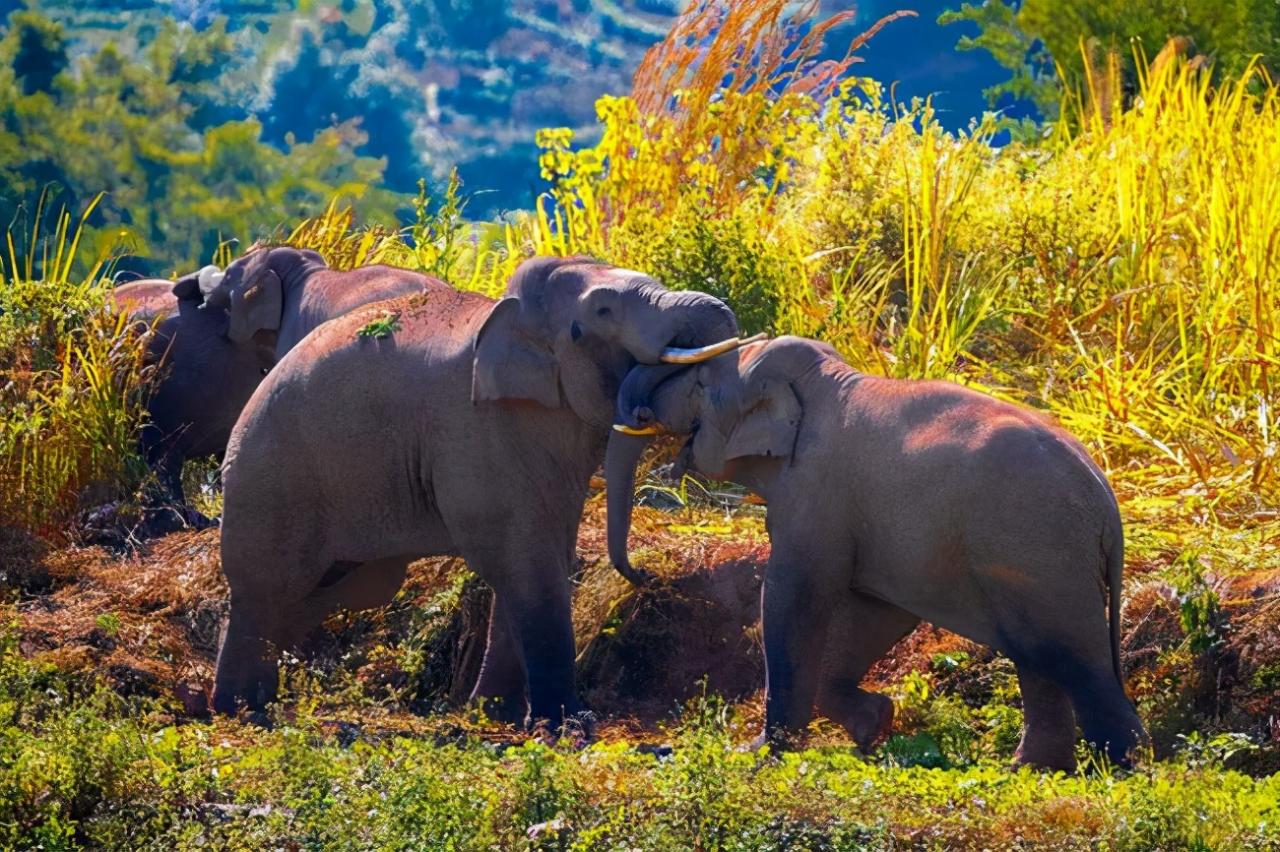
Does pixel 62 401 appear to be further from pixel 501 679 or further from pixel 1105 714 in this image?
pixel 1105 714

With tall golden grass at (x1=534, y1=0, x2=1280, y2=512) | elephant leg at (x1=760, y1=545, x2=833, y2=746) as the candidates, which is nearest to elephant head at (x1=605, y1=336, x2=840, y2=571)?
elephant leg at (x1=760, y1=545, x2=833, y2=746)

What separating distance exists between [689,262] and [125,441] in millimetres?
3363

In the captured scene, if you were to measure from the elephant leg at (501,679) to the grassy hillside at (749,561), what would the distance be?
34cm

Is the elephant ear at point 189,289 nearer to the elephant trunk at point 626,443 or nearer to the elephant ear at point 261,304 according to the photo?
the elephant ear at point 261,304

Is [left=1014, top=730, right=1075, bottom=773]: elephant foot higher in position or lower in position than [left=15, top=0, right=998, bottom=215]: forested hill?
higher

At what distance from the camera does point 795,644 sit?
9.55m

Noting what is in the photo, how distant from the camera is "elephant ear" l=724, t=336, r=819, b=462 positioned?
9797mm

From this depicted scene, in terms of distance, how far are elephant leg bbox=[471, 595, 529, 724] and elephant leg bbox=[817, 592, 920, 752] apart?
154cm

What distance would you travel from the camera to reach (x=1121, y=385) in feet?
40.5

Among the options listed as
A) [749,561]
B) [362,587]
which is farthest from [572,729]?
[749,561]

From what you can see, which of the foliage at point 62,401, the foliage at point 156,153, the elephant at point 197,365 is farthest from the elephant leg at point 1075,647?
the foliage at point 156,153

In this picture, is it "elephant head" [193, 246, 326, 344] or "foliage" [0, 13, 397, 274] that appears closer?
"elephant head" [193, 246, 326, 344]

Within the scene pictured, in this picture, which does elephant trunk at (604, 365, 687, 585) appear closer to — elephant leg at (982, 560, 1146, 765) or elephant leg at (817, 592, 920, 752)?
elephant leg at (817, 592, 920, 752)

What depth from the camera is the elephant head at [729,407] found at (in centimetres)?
984
